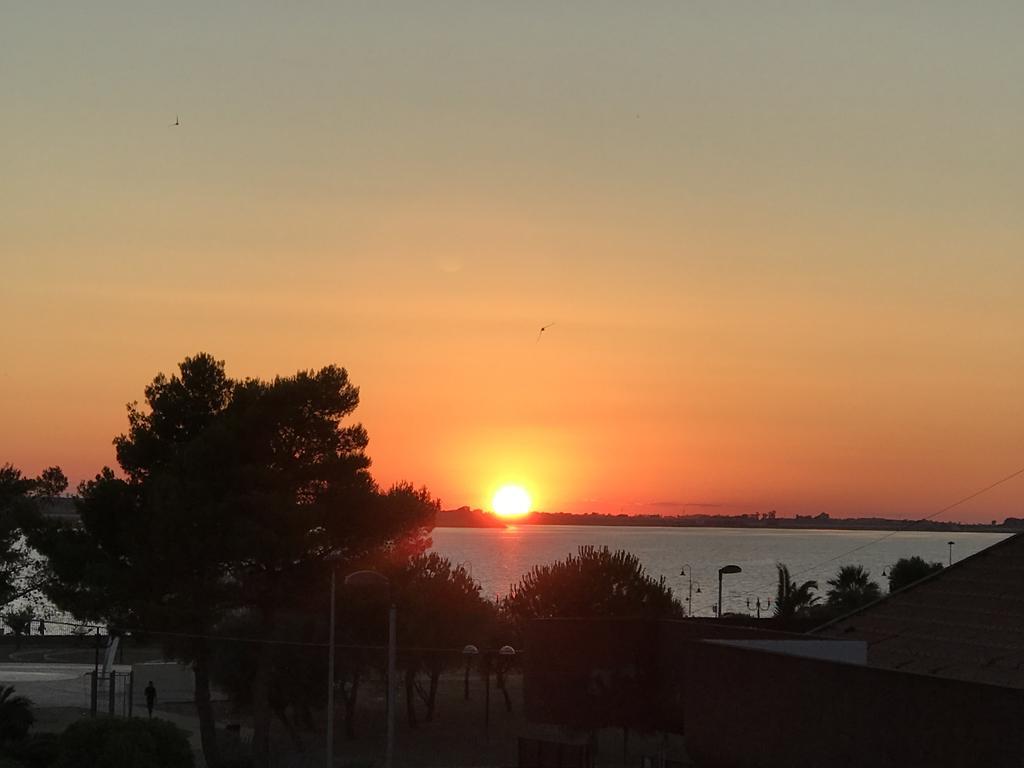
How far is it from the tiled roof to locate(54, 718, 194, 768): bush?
1781 cm

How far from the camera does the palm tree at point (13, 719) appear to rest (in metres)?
38.8

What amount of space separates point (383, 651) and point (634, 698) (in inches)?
974

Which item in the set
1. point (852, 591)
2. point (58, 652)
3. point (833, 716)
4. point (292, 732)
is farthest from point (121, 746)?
point (58, 652)

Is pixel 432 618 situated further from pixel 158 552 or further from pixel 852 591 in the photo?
pixel 852 591

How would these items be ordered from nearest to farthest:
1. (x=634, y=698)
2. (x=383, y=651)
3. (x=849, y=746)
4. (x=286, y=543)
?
1. (x=849, y=746)
2. (x=634, y=698)
3. (x=286, y=543)
4. (x=383, y=651)

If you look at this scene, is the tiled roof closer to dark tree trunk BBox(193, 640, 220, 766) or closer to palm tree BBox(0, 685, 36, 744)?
palm tree BBox(0, 685, 36, 744)

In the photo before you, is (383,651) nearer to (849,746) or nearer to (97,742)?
(97,742)

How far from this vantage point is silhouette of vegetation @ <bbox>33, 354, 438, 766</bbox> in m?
44.8

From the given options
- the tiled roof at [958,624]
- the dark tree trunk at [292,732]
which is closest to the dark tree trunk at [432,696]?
the dark tree trunk at [292,732]

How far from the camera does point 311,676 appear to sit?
4969 centimetres

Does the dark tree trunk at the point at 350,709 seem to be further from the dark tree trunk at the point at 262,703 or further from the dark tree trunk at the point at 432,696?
the dark tree trunk at the point at 262,703

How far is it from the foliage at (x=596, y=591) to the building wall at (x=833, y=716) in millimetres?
37184

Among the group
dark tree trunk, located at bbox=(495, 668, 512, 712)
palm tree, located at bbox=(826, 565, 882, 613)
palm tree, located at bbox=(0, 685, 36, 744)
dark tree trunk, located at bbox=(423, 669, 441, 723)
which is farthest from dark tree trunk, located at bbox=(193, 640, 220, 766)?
palm tree, located at bbox=(826, 565, 882, 613)

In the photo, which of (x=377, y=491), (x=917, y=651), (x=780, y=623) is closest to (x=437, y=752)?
(x=377, y=491)
